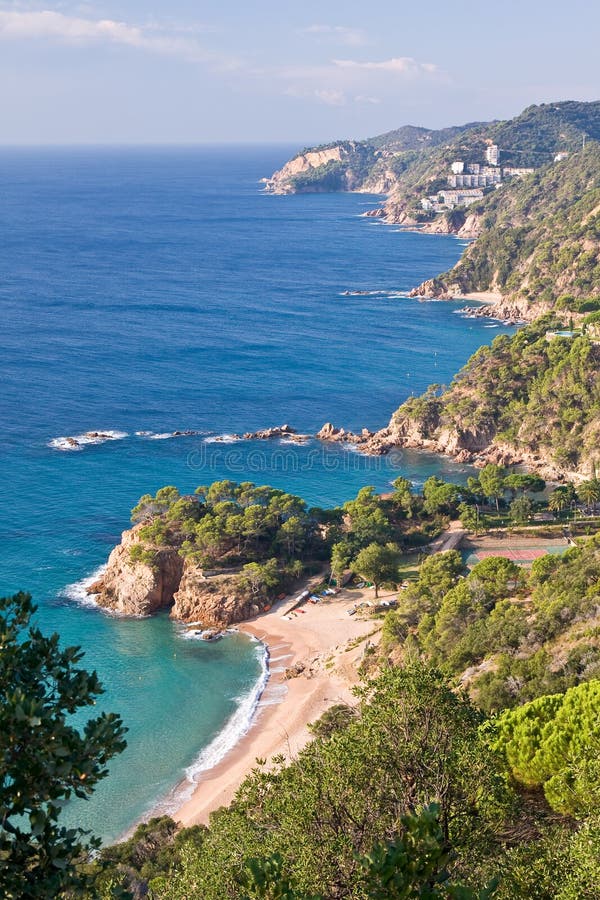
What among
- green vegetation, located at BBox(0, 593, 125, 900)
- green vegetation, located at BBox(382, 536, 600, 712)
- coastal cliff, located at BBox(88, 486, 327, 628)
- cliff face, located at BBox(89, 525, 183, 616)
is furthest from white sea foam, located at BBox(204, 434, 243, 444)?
green vegetation, located at BBox(0, 593, 125, 900)

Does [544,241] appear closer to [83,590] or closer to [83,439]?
[83,439]

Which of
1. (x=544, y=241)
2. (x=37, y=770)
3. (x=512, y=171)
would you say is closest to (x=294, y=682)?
(x=37, y=770)

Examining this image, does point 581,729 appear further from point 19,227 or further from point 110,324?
point 19,227

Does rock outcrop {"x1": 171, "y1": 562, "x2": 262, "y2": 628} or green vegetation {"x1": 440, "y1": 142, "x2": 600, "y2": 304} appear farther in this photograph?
green vegetation {"x1": 440, "y1": 142, "x2": 600, "y2": 304}

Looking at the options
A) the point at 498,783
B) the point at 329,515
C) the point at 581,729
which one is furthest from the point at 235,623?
the point at 498,783

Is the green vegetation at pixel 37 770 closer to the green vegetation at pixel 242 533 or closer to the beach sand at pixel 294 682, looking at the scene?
the beach sand at pixel 294 682

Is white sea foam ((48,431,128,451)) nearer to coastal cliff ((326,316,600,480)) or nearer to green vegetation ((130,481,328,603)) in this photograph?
green vegetation ((130,481,328,603))
